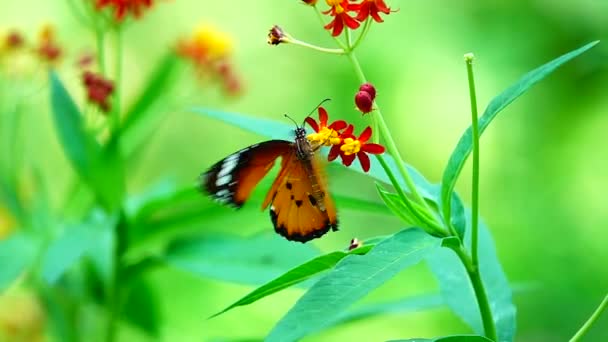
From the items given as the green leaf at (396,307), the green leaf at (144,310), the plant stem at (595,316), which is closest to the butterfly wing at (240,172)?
the plant stem at (595,316)

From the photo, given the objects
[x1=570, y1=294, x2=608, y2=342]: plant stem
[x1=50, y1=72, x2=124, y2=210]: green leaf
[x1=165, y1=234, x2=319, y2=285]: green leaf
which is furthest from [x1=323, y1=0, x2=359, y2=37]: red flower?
[x1=50, y1=72, x2=124, y2=210]: green leaf

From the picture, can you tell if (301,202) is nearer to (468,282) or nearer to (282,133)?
(282,133)

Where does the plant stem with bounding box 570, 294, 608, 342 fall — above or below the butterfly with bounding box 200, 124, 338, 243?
below

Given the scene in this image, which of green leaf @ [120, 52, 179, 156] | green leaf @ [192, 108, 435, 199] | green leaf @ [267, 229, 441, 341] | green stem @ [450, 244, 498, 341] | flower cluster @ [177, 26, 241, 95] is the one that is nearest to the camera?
green leaf @ [267, 229, 441, 341]

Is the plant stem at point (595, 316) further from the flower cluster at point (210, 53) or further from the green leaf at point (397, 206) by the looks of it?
the flower cluster at point (210, 53)

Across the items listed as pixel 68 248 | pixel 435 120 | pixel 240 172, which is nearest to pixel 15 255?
pixel 68 248

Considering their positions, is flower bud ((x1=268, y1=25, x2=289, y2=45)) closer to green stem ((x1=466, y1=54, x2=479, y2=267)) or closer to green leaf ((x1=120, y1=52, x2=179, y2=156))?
green stem ((x1=466, y1=54, x2=479, y2=267))

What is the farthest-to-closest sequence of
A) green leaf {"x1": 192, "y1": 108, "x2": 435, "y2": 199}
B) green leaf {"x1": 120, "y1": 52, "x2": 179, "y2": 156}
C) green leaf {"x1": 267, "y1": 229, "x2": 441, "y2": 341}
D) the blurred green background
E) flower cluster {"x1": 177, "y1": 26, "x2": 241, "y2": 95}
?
the blurred green background → flower cluster {"x1": 177, "y1": 26, "x2": 241, "y2": 95} → green leaf {"x1": 120, "y1": 52, "x2": 179, "y2": 156} → green leaf {"x1": 192, "y1": 108, "x2": 435, "y2": 199} → green leaf {"x1": 267, "y1": 229, "x2": 441, "y2": 341}
